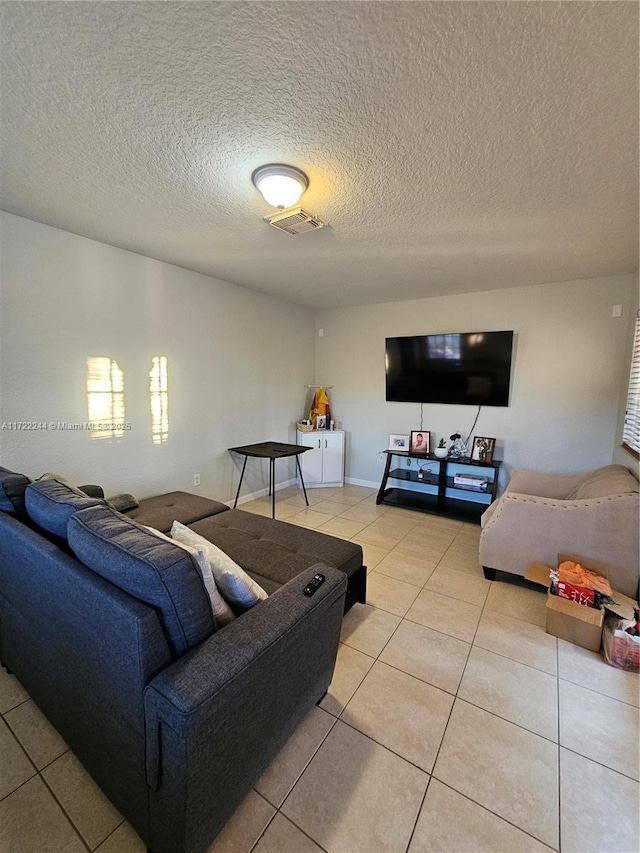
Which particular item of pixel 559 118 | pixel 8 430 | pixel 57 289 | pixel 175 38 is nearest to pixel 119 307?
pixel 57 289

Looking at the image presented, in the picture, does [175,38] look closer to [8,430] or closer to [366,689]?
[8,430]

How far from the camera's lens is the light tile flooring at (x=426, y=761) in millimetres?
1079

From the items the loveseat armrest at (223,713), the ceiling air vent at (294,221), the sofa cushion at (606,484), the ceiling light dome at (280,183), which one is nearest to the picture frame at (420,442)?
the sofa cushion at (606,484)

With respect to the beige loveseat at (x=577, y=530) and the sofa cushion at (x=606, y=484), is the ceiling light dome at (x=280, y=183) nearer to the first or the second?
the beige loveseat at (x=577, y=530)

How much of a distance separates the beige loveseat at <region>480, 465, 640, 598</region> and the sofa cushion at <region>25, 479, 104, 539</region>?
95.3 inches

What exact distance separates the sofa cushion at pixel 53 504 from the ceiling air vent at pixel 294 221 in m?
1.81

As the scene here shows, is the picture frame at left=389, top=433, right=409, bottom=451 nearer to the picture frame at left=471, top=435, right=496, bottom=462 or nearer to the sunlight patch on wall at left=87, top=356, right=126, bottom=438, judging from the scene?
the picture frame at left=471, top=435, right=496, bottom=462

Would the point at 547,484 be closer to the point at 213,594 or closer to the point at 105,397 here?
the point at 213,594

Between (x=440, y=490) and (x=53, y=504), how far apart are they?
11.3ft

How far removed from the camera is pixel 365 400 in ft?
15.2

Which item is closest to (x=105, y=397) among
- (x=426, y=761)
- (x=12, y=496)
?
(x=12, y=496)

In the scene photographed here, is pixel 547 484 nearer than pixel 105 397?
No

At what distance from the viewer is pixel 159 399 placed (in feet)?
10.2

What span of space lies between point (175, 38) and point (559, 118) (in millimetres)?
1374
